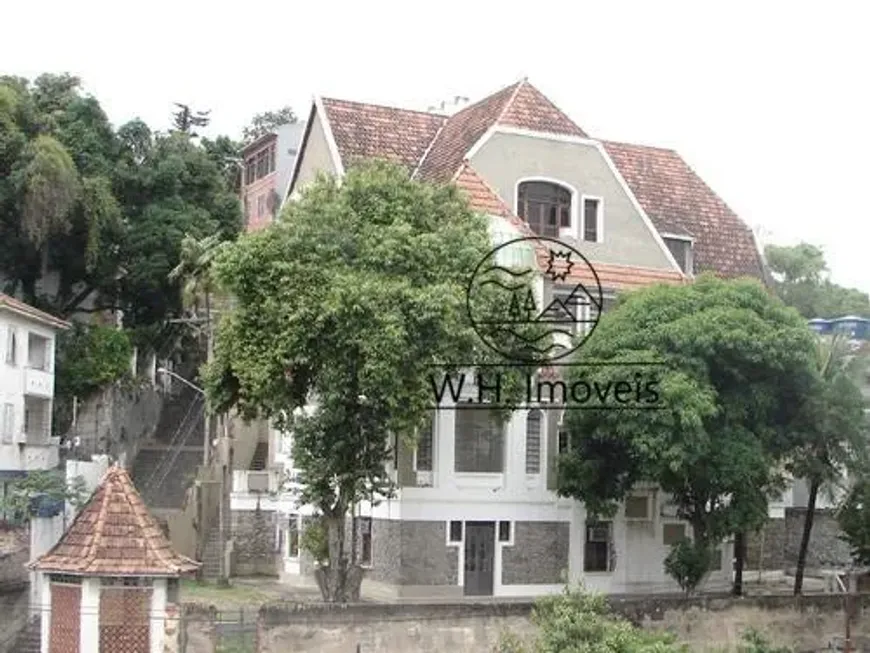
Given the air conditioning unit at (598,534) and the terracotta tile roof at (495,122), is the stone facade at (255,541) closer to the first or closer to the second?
the air conditioning unit at (598,534)

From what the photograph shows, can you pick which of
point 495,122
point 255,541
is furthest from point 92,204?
point 495,122

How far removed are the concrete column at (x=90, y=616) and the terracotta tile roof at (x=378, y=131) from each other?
15.7 meters

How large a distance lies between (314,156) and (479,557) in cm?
1278

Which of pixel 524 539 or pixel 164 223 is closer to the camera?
pixel 524 539

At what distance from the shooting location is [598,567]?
3469 centimetres

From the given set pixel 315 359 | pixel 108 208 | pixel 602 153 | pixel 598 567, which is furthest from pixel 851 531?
pixel 108 208

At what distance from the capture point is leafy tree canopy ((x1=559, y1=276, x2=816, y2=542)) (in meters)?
28.7

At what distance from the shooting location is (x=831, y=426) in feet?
100

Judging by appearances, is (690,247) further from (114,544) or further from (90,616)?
(90,616)

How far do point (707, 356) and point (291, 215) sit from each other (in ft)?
32.3

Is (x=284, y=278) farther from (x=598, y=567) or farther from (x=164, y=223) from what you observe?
(x=164, y=223)

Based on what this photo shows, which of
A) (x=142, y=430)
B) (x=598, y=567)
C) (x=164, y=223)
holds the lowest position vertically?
(x=598, y=567)

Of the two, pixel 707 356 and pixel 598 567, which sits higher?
Answer: pixel 707 356

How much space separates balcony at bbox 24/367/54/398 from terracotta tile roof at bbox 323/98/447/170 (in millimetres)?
11641
